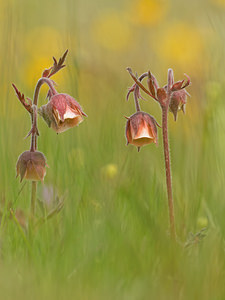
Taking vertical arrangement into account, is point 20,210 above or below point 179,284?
above

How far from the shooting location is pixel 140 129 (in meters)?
1.83

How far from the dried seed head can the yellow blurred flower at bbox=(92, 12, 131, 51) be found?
3505 mm

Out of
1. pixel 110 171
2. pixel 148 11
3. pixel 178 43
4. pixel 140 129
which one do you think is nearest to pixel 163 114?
pixel 140 129

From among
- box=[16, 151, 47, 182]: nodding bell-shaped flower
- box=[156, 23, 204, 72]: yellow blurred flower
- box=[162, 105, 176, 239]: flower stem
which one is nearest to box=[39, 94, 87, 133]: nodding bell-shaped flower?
box=[16, 151, 47, 182]: nodding bell-shaped flower

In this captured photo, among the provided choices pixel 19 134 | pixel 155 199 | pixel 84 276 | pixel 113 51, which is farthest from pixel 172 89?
pixel 113 51

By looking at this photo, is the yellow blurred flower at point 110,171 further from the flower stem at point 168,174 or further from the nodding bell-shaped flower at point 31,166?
the flower stem at point 168,174

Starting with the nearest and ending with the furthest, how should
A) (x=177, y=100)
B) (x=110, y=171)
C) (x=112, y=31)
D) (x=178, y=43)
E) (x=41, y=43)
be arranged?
1. (x=177, y=100)
2. (x=110, y=171)
3. (x=41, y=43)
4. (x=112, y=31)
5. (x=178, y=43)

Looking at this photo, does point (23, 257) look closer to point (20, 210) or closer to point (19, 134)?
point (20, 210)

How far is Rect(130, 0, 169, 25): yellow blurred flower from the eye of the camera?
636 cm

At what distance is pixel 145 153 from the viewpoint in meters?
2.47

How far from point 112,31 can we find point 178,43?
2.24 feet

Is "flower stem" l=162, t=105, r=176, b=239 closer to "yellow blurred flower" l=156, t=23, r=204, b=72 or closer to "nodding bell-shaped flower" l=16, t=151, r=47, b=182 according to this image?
"nodding bell-shaped flower" l=16, t=151, r=47, b=182

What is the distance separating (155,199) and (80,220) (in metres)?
0.29

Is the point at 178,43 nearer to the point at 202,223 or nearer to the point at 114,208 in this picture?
the point at 202,223
